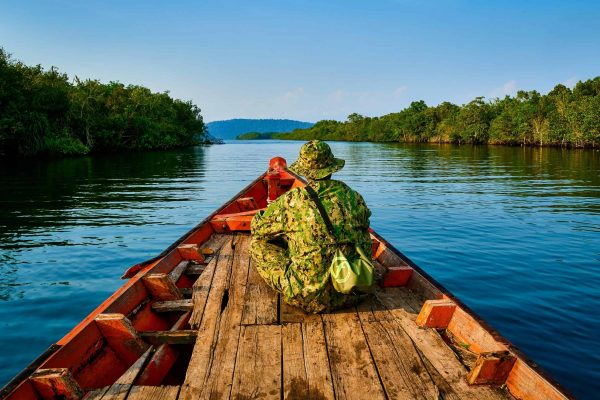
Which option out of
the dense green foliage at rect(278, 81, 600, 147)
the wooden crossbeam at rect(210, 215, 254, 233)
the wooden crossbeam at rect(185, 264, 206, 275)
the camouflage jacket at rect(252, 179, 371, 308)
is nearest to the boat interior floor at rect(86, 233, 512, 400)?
the camouflage jacket at rect(252, 179, 371, 308)

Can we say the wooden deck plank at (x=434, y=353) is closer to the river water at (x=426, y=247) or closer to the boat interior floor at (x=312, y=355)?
the boat interior floor at (x=312, y=355)

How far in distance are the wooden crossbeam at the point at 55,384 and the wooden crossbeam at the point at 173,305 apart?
166 cm

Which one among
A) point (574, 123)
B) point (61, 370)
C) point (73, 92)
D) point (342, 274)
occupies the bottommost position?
point (61, 370)

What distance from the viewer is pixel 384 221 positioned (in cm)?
1439

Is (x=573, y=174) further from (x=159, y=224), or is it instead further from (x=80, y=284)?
(x=80, y=284)

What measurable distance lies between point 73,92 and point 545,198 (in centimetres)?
5297

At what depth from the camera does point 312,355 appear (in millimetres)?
3463

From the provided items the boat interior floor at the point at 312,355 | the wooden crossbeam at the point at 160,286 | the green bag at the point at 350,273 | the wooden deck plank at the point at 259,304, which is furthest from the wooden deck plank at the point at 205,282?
the green bag at the point at 350,273

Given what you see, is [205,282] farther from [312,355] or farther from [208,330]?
[312,355]

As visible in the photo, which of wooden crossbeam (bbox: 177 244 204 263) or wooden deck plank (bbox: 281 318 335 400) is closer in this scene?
wooden deck plank (bbox: 281 318 335 400)

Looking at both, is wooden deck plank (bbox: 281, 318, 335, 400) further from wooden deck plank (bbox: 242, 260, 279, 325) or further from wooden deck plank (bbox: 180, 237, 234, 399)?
wooden deck plank (bbox: 180, 237, 234, 399)

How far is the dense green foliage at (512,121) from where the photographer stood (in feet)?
176

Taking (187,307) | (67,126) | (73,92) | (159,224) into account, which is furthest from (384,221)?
(73,92)

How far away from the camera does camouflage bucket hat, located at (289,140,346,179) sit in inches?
159
